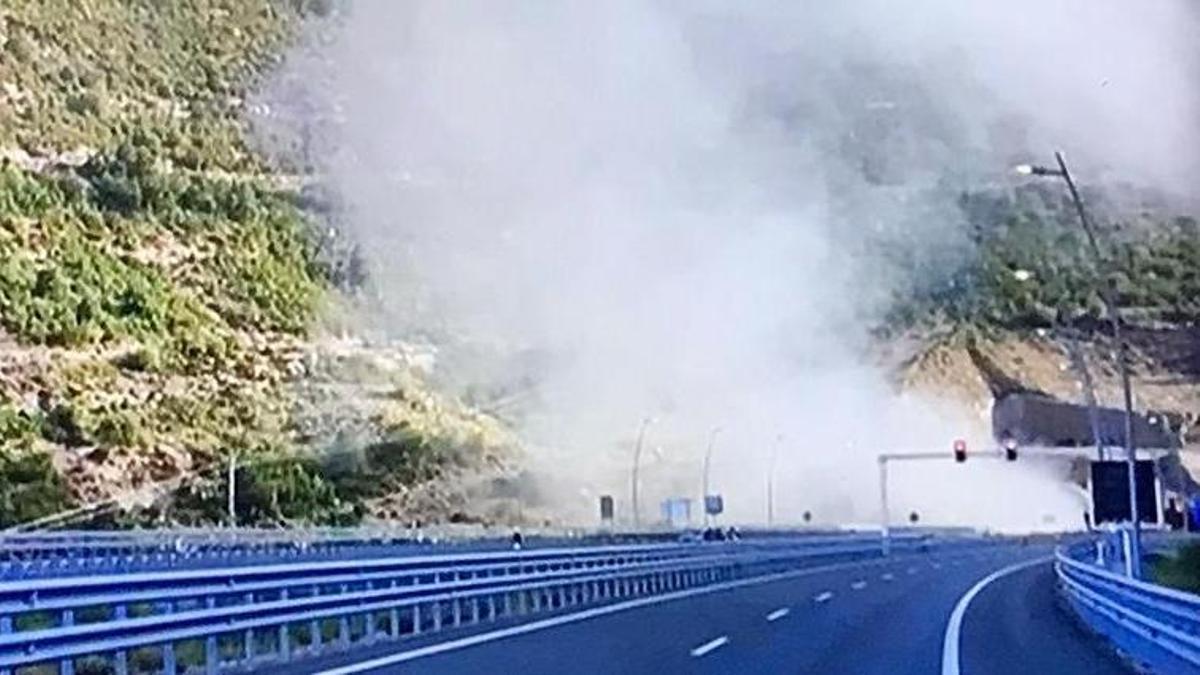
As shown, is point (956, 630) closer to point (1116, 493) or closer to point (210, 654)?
point (210, 654)

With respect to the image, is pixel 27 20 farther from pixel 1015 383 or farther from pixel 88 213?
pixel 1015 383

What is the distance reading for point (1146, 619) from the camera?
2230cm

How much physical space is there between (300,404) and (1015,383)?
2933 inches

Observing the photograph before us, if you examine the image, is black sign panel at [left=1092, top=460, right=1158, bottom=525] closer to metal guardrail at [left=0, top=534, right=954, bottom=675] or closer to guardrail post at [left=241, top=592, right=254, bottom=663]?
metal guardrail at [left=0, top=534, right=954, bottom=675]

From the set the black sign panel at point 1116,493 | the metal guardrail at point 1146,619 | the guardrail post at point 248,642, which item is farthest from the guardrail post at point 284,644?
the black sign panel at point 1116,493

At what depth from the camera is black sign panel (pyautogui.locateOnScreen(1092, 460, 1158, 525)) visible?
42094mm

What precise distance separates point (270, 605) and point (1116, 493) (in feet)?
82.5

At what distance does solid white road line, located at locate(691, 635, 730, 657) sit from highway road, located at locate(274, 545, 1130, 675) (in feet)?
0.07

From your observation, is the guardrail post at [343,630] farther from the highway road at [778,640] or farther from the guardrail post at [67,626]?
the guardrail post at [67,626]

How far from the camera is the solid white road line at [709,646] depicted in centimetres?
2333

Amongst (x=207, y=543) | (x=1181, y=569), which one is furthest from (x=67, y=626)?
(x=207, y=543)

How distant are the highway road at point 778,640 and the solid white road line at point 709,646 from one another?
0.02 metres

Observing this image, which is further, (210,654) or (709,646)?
(709,646)

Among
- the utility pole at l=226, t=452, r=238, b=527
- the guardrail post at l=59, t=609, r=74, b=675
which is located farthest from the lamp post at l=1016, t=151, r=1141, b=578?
the utility pole at l=226, t=452, r=238, b=527
